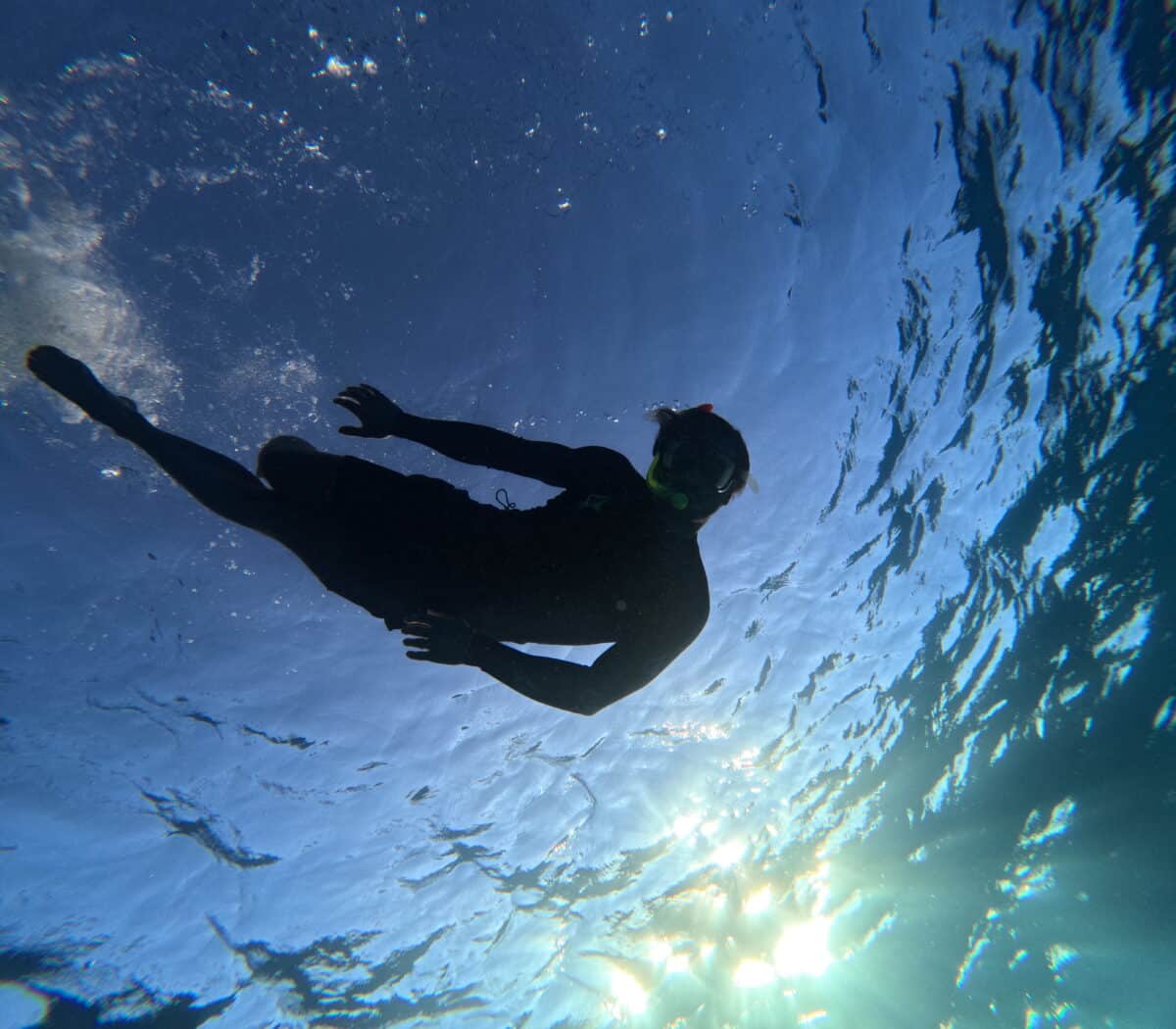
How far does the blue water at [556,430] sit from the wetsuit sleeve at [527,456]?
3.16m

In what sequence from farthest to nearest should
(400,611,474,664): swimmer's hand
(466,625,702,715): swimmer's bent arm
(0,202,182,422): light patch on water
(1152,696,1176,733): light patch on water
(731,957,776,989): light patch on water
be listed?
(731,957,776,989): light patch on water < (1152,696,1176,733): light patch on water < (0,202,182,422): light patch on water < (466,625,702,715): swimmer's bent arm < (400,611,474,664): swimmer's hand

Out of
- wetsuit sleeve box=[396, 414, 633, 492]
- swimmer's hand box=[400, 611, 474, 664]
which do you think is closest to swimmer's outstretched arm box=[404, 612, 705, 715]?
swimmer's hand box=[400, 611, 474, 664]

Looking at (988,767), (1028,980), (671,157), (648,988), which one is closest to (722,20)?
(671,157)

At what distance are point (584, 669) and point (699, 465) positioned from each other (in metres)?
1.42

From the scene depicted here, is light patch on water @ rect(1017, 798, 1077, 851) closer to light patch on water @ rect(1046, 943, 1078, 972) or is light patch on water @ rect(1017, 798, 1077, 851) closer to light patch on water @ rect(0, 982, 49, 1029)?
light patch on water @ rect(1046, 943, 1078, 972)

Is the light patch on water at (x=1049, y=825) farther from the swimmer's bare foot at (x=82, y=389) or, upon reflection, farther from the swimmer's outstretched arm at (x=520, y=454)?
the swimmer's bare foot at (x=82, y=389)

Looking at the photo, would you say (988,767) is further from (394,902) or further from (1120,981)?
(1120,981)

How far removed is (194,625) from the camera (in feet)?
25.4

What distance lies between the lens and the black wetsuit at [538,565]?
3430 mm

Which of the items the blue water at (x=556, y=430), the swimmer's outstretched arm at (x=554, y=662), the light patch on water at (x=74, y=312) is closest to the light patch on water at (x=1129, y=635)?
the blue water at (x=556, y=430)

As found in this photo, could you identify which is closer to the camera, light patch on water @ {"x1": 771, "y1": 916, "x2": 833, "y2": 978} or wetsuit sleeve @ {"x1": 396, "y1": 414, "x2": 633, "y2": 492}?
wetsuit sleeve @ {"x1": 396, "y1": 414, "x2": 633, "y2": 492}

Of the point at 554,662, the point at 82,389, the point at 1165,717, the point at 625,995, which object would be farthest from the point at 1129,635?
the point at 625,995

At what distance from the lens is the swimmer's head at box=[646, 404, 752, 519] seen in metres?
3.54

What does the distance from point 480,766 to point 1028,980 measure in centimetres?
2430
